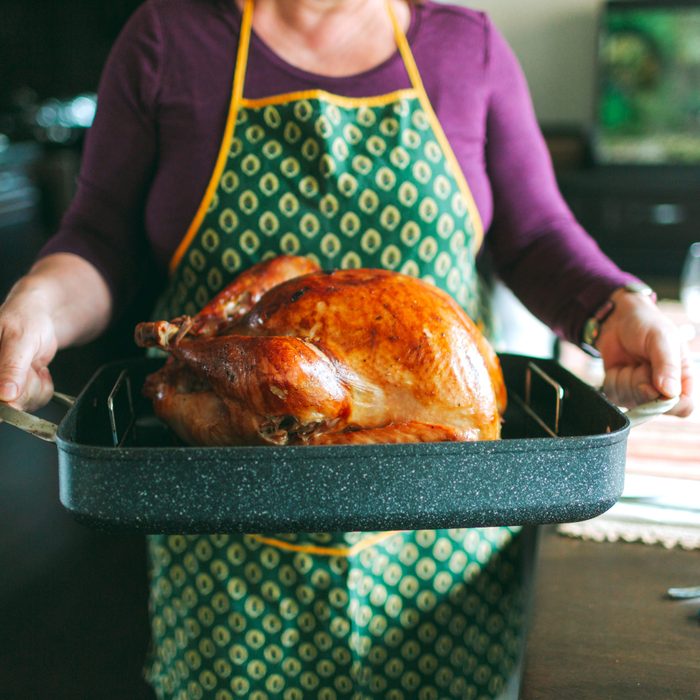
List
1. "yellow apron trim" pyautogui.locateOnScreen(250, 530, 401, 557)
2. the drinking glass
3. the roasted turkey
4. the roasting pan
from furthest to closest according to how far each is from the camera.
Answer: the drinking glass < "yellow apron trim" pyautogui.locateOnScreen(250, 530, 401, 557) < the roasted turkey < the roasting pan

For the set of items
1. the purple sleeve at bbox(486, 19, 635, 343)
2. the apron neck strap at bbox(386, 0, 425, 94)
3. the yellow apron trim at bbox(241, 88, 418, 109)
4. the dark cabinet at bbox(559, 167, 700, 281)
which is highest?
the apron neck strap at bbox(386, 0, 425, 94)

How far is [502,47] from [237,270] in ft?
1.50

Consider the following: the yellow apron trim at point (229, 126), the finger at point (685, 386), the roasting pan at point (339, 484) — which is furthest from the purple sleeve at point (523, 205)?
the roasting pan at point (339, 484)

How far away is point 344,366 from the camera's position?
2.27 ft

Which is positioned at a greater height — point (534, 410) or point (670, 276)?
point (534, 410)

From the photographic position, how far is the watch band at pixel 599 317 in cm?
86

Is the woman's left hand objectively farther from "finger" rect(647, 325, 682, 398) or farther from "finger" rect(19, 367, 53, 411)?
"finger" rect(19, 367, 53, 411)

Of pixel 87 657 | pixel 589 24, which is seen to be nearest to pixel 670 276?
pixel 589 24

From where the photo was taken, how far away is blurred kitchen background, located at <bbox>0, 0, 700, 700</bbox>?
2.00m

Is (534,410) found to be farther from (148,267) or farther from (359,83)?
(148,267)

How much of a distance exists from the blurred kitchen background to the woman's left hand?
1.00 metres

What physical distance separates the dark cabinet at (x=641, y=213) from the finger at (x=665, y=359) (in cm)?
274

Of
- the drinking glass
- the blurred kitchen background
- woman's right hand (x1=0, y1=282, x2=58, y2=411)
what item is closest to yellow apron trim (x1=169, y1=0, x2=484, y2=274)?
woman's right hand (x1=0, y1=282, x2=58, y2=411)

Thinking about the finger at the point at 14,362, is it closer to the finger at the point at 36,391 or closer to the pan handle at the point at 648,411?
the finger at the point at 36,391
